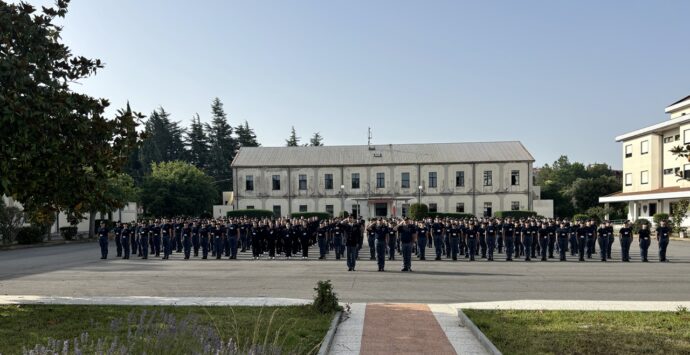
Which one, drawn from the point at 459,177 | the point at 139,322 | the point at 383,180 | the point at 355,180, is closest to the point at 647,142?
the point at 459,177

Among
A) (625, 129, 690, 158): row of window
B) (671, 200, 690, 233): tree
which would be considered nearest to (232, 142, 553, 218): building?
(625, 129, 690, 158): row of window

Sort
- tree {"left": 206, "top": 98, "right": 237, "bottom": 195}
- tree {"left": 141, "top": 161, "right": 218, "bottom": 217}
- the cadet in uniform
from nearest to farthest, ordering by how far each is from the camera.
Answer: the cadet in uniform → tree {"left": 141, "top": 161, "right": 218, "bottom": 217} → tree {"left": 206, "top": 98, "right": 237, "bottom": 195}

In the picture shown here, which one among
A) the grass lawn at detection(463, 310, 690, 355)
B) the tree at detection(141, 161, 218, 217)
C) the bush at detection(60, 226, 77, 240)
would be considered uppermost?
the tree at detection(141, 161, 218, 217)

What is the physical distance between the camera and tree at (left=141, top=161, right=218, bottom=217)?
55.5m

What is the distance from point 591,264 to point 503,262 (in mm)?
3196

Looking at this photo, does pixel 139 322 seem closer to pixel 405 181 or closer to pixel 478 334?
pixel 478 334

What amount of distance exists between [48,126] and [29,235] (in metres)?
29.6

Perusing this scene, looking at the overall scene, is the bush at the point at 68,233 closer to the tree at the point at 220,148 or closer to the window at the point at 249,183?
the window at the point at 249,183

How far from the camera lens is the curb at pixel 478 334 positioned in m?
7.67

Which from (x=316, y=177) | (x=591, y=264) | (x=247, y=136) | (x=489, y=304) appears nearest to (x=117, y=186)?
(x=316, y=177)

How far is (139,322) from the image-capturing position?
8.99 metres

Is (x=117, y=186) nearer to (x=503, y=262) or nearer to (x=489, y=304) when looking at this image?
(x=503, y=262)

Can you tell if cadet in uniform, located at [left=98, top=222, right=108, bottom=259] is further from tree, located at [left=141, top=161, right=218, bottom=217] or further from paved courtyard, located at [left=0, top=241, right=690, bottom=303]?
tree, located at [left=141, top=161, right=218, bottom=217]

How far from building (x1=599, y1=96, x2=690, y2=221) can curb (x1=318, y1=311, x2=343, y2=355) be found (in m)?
40.8
